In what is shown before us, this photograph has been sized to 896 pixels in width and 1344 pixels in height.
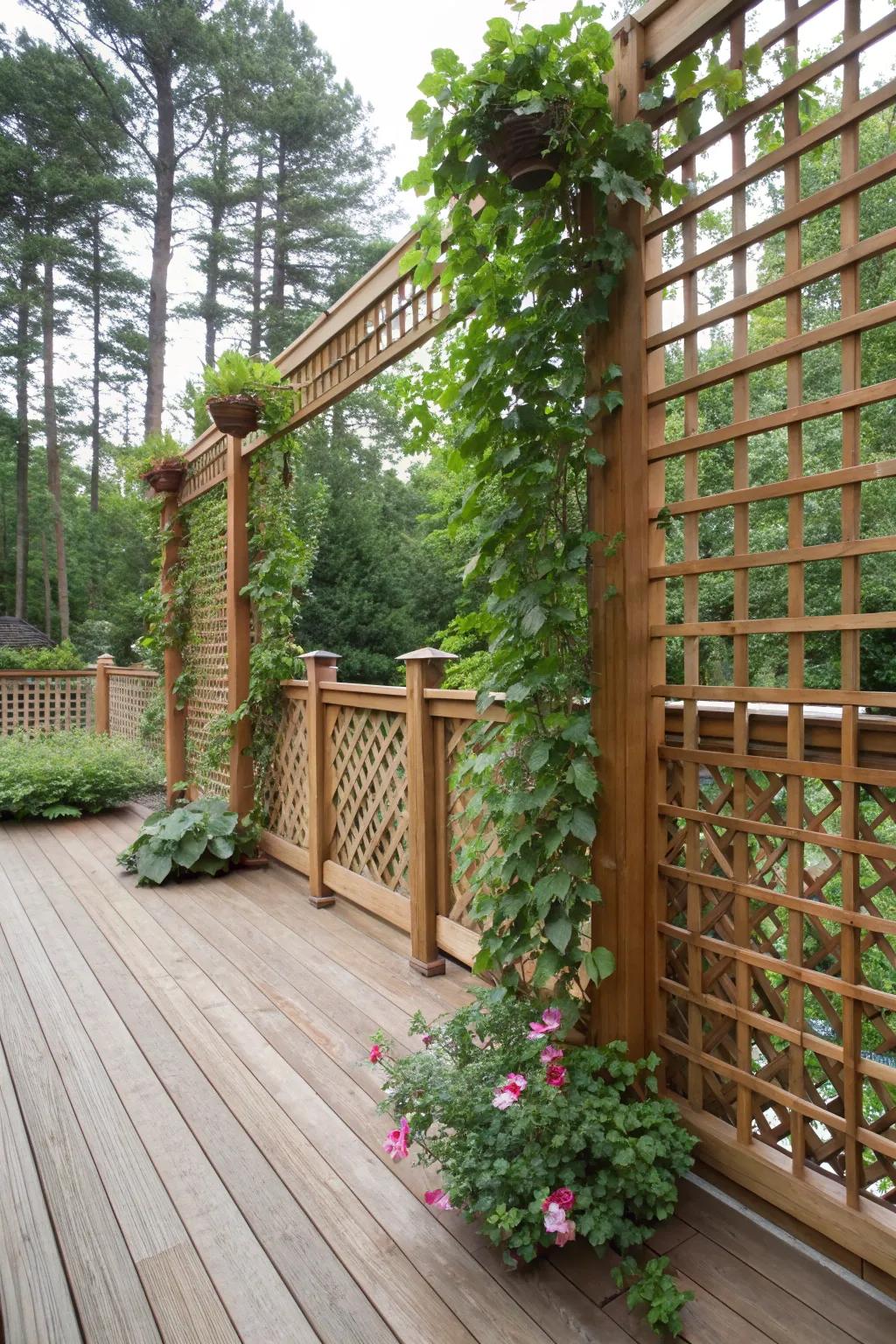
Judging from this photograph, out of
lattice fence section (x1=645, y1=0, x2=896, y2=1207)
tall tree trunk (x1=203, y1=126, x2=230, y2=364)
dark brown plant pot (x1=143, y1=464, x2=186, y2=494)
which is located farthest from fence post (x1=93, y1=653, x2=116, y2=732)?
lattice fence section (x1=645, y1=0, x2=896, y2=1207)

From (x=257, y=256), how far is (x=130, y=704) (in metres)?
9.63

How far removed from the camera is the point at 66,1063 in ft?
7.52

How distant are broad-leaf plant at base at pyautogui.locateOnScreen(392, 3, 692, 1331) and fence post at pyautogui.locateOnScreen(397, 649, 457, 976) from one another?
797 mm

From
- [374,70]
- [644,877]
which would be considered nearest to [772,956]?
[644,877]

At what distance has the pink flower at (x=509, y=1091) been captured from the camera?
1.57 metres

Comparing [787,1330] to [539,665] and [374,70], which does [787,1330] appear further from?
[374,70]

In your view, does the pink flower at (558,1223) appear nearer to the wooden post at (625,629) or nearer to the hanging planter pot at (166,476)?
the wooden post at (625,629)

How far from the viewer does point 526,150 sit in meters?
→ 1.71

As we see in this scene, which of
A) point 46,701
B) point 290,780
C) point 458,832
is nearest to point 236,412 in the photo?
point 290,780

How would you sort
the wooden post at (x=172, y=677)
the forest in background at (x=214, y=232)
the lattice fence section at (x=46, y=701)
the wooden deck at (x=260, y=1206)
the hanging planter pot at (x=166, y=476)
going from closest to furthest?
the wooden deck at (x=260, y=1206) → the hanging planter pot at (x=166, y=476) → the wooden post at (x=172, y=677) → the lattice fence section at (x=46, y=701) → the forest in background at (x=214, y=232)

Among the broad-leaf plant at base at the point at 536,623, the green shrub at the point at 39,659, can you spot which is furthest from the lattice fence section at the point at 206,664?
the green shrub at the point at 39,659

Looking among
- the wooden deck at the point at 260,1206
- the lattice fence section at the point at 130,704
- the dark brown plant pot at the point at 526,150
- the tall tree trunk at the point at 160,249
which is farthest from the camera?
the tall tree trunk at the point at 160,249

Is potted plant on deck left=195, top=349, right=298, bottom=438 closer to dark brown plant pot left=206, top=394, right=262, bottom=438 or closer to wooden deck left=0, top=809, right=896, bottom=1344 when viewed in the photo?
dark brown plant pot left=206, top=394, right=262, bottom=438

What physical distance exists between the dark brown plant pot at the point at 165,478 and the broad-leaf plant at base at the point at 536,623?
3.82 metres
